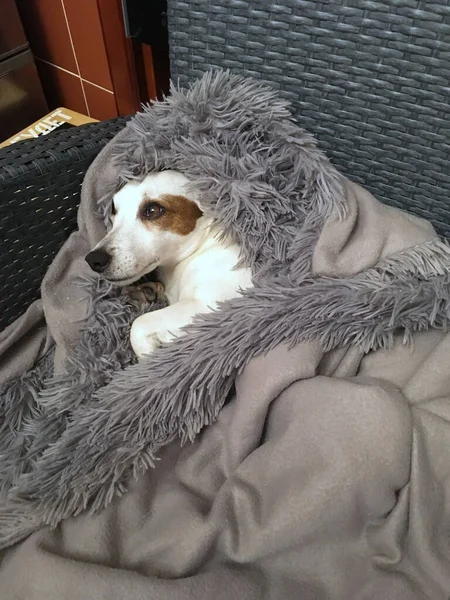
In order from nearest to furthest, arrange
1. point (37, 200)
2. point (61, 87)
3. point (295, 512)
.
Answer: point (295, 512), point (37, 200), point (61, 87)

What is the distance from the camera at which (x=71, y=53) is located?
1421 mm

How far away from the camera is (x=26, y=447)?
919 mm

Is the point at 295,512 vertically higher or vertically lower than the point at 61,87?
higher

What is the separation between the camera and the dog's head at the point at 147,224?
96cm

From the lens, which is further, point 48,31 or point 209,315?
point 48,31

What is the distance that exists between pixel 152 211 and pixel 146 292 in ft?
0.59

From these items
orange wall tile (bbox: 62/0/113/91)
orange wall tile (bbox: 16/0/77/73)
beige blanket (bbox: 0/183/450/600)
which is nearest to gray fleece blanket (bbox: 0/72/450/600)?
beige blanket (bbox: 0/183/450/600)

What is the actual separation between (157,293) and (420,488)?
1.97 feet

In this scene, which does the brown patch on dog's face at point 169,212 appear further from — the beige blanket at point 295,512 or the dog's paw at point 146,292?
the beige blanket at point 295,512

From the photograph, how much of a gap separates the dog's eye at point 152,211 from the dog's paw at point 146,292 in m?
0.15

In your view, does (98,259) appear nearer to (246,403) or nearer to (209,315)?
(209,315)

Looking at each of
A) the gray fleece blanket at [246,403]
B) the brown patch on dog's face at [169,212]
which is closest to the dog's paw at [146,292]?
the gray fleece blanket at [246,403]

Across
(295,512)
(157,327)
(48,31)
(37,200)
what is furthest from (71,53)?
(295,512)

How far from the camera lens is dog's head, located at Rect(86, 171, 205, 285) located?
96cm
